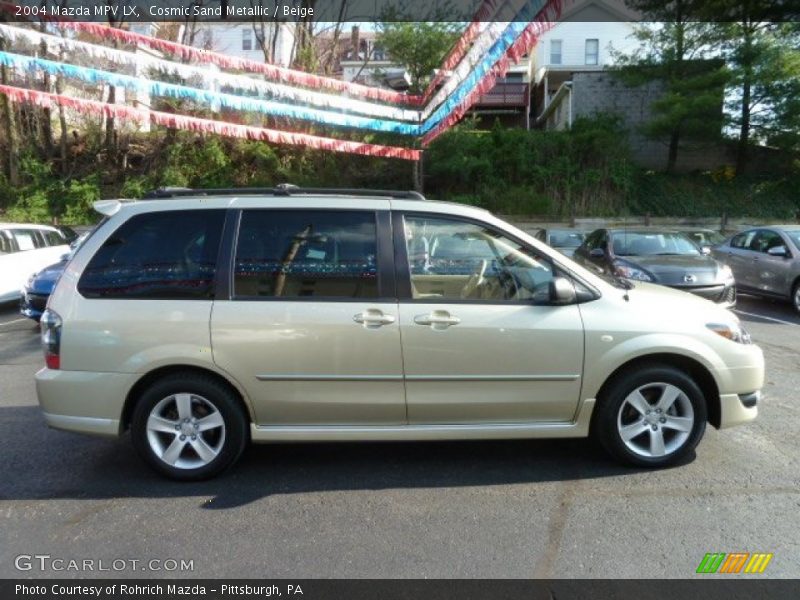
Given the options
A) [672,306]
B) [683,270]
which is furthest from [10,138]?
[672,306]

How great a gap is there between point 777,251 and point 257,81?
10177 mm

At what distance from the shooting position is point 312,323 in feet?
12.7

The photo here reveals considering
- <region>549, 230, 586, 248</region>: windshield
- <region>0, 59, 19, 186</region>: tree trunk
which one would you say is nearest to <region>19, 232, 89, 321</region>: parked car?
<region>549, 230, 586, 248</region>: windshield

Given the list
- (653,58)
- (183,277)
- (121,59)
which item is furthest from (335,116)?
(653,58)

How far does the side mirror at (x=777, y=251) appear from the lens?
10.8 m

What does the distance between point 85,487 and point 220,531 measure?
1.19 metres

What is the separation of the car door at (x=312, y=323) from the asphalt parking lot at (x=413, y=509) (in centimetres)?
51

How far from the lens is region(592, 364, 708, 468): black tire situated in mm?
4023

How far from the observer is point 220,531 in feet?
11.3

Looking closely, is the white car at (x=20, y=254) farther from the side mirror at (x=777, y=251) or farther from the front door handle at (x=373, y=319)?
the side mirror at (x=777, y=251)

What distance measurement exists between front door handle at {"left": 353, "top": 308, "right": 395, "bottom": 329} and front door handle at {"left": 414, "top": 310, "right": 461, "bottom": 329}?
0.57ft

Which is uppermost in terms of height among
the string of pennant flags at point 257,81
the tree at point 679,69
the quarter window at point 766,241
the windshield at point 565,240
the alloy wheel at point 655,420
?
the tree at point 679,69

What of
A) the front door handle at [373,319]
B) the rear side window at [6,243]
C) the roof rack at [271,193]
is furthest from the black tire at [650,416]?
the rear side window at [6,243]

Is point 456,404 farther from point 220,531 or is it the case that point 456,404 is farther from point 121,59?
point 121,59
